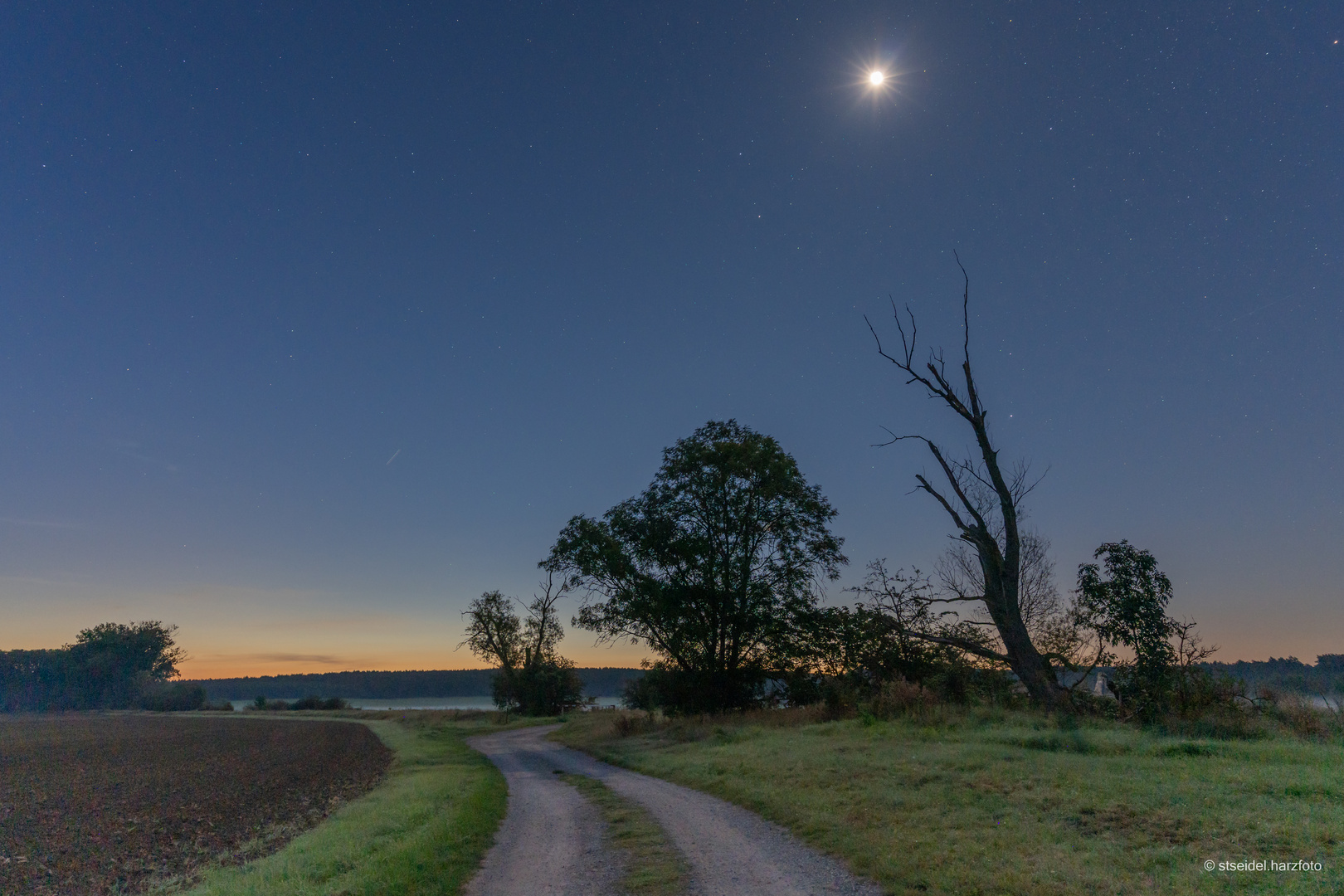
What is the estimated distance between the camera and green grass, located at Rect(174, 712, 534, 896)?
32.2 ft

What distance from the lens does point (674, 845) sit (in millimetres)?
11570

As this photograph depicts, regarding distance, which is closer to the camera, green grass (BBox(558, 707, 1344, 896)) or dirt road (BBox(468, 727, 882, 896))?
green grass (BBox(558, 707, 1344, 896))

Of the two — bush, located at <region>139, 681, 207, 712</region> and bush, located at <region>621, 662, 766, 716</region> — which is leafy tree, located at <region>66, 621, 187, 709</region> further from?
bush, located at <region>621, 662, 766, 716</region>

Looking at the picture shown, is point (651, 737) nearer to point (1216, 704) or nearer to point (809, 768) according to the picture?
point (809, 768)

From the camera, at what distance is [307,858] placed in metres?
11.6

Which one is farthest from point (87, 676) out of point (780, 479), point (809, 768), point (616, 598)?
point (809, 768)

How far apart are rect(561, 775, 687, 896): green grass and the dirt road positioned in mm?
223

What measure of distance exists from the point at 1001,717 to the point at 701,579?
64.2 feet

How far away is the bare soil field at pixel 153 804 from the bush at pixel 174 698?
89367mm

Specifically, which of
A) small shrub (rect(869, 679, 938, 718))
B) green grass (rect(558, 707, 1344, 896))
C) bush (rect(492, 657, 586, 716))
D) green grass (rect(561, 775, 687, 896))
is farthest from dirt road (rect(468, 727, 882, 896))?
bush (rect(492, 657, 586, 716))

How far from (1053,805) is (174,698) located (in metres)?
147

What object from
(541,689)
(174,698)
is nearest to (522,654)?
(541,689)

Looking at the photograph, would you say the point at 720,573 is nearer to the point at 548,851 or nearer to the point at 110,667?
the point at 548,851

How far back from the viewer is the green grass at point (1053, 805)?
26.0 ft
